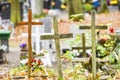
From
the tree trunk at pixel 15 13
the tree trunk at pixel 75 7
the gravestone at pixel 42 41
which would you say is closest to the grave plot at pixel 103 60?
the gravestone at pixel 42 41

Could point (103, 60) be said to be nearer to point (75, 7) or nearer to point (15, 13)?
point (15, 13)

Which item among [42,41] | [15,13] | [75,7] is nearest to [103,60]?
[42,41]

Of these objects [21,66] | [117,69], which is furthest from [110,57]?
[21,66]

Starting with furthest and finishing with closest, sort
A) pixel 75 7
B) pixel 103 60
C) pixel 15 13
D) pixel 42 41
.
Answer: pixel 75 7 < pixel 15 13 < pixel 42 41 < pixel 103 60

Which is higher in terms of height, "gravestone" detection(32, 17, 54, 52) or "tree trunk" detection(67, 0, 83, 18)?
"gravestone" detection(32, 17, 54, 52)

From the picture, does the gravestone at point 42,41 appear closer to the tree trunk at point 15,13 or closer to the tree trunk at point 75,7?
the tree trunk at point 15,13

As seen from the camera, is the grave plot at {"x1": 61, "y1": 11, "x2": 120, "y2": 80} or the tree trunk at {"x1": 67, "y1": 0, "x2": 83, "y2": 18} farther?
the tree trunk at {"x1": 67, "y1": 0, "x2": 83, "y2": 18}

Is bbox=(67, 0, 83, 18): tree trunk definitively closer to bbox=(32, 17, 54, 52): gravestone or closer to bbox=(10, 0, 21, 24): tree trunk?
bbox=(10, 0, 21, 24): tree trunk

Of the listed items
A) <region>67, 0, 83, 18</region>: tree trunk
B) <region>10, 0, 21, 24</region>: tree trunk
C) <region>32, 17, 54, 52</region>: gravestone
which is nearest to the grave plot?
<region>32, 17, 54, 52</region>: gravestone

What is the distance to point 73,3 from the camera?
2964 centimetres

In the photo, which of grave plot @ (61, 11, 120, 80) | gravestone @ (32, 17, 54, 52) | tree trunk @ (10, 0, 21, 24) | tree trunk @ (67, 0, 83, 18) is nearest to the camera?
grave plot @ (61, 11, 120, 80)

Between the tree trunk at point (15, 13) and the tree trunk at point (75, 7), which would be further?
the tree trunk at point (75, 7)

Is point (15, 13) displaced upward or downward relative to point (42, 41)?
downward

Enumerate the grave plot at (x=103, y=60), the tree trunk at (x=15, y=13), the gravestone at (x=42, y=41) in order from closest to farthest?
the grave plot at (x=103, y=60) < the gravestone at (x=42, y=41) < the tree trunk at (x=15, y=13)
